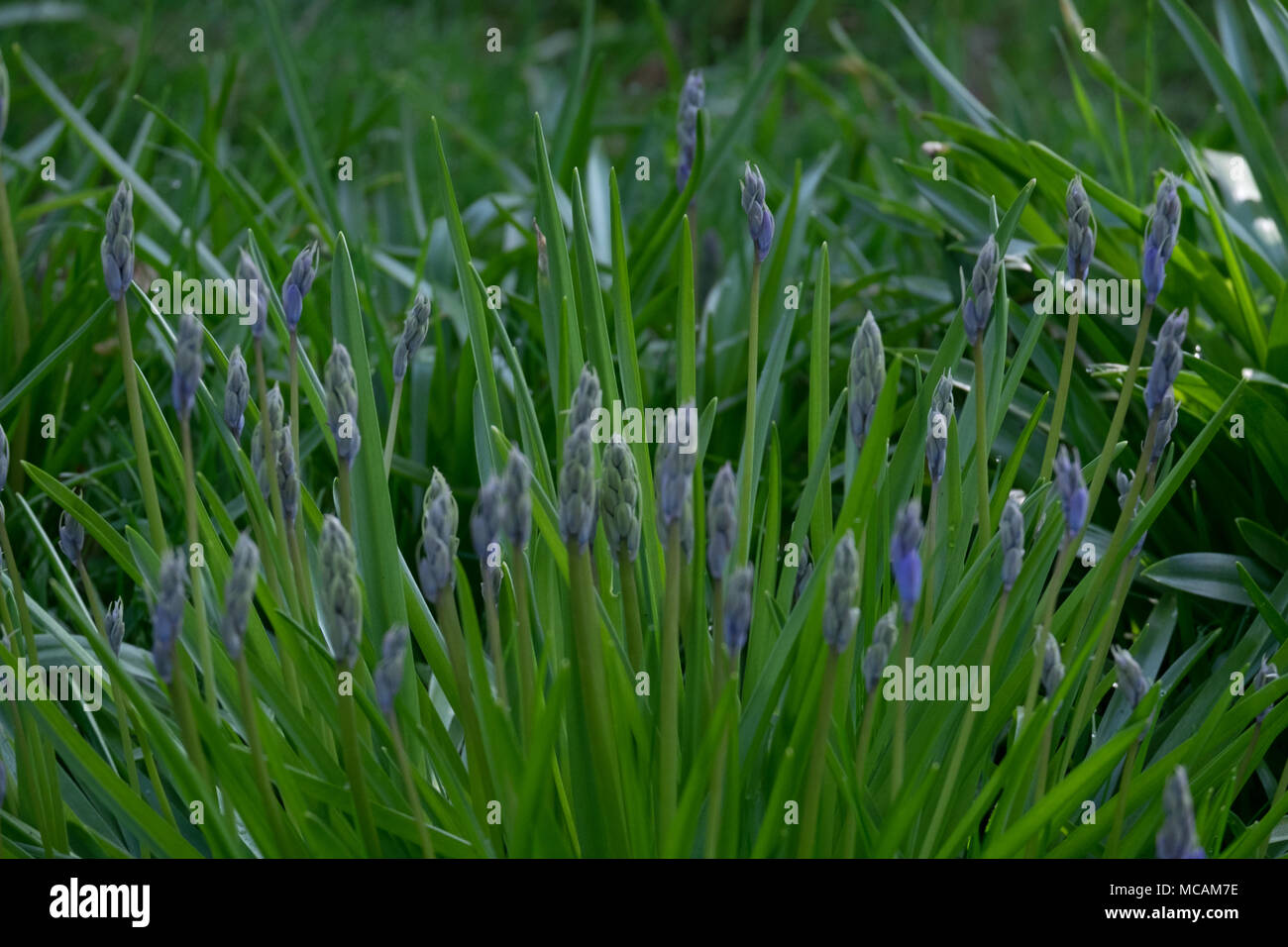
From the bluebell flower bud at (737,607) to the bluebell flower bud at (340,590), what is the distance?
231mm

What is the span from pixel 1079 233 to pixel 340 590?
64cm

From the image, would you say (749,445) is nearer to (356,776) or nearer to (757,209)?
(757,209)

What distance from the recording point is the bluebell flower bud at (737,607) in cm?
76

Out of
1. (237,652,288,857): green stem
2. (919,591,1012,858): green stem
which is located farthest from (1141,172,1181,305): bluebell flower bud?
(237,652,288,857): green stem

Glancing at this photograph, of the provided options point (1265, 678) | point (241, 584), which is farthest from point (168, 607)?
point (1265, 678)

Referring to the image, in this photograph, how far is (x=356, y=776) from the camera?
0.85 metres

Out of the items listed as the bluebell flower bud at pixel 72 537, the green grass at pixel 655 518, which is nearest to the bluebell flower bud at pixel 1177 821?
the green grass at pixel 655 518

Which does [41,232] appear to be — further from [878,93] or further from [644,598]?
[878,93]

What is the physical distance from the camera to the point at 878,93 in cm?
399

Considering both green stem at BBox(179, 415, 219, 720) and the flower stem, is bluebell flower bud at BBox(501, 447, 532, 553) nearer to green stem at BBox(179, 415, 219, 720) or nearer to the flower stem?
the flower stem

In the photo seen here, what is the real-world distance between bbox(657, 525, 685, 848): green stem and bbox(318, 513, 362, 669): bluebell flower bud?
7.9 inches

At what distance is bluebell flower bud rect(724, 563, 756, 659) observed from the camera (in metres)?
0.76

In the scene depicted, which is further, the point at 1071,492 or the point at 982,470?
the point at 982,470

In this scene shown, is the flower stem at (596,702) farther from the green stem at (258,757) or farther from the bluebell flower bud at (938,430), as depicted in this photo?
the bluebell flower bud at (938,430)
